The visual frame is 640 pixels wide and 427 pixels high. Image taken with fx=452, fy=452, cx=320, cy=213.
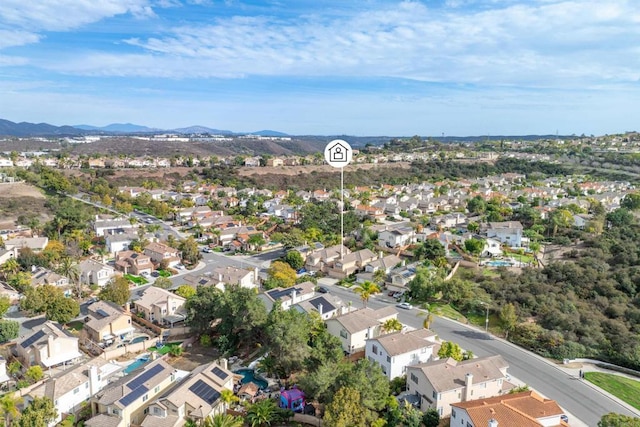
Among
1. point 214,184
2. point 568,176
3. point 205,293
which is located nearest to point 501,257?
point 205,293

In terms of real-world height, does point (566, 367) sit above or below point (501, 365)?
below

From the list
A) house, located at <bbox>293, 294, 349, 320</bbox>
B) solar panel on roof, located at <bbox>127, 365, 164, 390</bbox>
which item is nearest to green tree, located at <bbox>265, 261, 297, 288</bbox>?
house, located at <bbox>293, 294, 349, 320</bbox>

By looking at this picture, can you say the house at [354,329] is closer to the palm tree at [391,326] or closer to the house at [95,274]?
the palm tree at [391,326]

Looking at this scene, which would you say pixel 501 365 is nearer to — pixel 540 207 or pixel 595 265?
pixel 595 265

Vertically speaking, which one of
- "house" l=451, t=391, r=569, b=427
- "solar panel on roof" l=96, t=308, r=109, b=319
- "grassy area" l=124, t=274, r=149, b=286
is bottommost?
"grassy area" l=124, t=274, r=149, b=286

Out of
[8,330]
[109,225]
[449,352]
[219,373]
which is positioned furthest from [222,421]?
Result: [109,225]

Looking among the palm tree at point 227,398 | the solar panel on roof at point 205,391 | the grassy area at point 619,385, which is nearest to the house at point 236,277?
the solar panel on roof at point 205,391

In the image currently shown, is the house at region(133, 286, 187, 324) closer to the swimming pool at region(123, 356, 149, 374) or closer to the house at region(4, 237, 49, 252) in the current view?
the swimming pool at region(123, 356, 149, 374)
